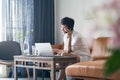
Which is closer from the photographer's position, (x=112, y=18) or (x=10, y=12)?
(x=112, y=18)

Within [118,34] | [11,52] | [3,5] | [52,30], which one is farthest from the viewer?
[52,30]

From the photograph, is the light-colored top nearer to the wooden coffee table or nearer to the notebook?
the wooden coffee table

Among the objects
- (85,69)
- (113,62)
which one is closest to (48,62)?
(85,69)

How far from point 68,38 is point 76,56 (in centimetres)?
32

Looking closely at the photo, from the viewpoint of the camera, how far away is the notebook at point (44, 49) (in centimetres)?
352

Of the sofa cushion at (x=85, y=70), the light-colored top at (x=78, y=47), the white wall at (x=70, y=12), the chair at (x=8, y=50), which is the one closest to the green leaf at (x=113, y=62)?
the sofa cushion at (x=85, y=70)

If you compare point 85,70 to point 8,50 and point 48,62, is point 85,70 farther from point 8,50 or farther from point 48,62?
point 8,50

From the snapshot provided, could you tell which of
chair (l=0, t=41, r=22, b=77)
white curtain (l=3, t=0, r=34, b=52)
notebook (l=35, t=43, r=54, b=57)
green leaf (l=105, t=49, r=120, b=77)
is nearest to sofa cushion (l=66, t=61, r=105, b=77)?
notebook (l=35, t=43, r=54, b=57)

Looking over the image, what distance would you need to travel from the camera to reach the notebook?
3516 millimetres

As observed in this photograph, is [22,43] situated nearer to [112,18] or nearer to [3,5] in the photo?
[3,5]

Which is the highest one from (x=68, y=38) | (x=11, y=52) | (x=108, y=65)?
(x=108, y=65)

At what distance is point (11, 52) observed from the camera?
477cm

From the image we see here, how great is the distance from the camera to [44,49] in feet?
11.6

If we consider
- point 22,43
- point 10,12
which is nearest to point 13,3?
point 10,12
